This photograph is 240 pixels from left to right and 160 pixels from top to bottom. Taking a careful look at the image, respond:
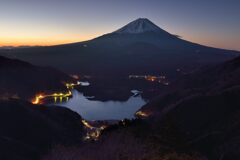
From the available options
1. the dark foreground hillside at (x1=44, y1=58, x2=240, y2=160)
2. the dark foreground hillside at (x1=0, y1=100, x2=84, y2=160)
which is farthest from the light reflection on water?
the dark foreground hillside at (x1=44, y1=58, x2=240, y2=160)


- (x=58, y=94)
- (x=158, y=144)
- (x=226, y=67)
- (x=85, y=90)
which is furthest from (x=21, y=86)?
(x=158, y=144)

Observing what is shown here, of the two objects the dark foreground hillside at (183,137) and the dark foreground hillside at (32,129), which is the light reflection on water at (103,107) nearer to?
the dark foreground hillside at (32,129)

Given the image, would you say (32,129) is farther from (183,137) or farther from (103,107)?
(103,107)

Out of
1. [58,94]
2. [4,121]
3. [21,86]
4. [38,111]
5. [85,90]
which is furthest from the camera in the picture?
[85,90]

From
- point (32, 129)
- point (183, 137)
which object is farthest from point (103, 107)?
point (183, 137)

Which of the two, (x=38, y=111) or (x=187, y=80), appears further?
(x=187, y=80)

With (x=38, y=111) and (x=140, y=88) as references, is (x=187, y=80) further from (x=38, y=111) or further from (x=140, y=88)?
(x=38, y=111)

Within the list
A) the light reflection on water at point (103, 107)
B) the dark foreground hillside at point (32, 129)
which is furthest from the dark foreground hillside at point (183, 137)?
the light reflection on water at point (103, 107)
